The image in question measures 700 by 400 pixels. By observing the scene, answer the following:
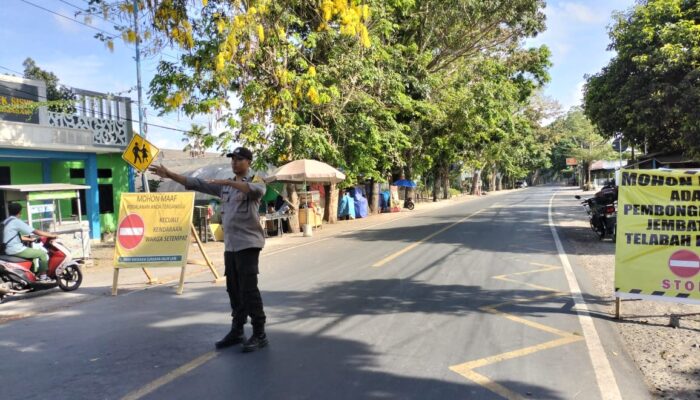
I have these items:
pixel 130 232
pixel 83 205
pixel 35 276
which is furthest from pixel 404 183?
pixel 35 276

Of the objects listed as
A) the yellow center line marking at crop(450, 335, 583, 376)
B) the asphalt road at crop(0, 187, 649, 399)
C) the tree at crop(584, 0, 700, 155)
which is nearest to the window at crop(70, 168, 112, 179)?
the asphalt road at crop(0, 187, 649, 399)

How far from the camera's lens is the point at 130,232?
871cm

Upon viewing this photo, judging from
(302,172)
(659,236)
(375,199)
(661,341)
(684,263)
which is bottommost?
(661,341)

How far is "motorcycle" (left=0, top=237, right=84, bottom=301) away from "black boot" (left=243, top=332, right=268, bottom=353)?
18.0 ft

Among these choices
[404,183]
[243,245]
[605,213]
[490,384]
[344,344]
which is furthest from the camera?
[404,183]

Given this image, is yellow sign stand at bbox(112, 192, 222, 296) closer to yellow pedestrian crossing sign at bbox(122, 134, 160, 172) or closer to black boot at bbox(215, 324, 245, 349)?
yellow pedestrian crossing sign at bbox(122, 134, 160, 172)

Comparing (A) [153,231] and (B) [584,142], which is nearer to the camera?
(A) [153,231]

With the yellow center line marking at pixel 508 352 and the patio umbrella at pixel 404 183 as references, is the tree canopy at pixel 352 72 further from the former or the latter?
the yellow center line marking at pixel 508 352

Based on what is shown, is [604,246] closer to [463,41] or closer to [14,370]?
[14,370]

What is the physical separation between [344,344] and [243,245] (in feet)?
4.82

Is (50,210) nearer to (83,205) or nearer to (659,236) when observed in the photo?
(83,205)

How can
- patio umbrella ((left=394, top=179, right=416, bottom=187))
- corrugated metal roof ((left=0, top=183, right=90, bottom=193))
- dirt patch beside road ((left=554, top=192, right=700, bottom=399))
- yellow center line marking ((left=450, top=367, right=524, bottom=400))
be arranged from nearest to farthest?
yellow center line marking ((left=450, top=367, right=524, bottom=400))
dirt patch beside road ((left=554, top=192, right=700, bottom=399))
corrugated metal roof ((left=0, top=183, right=90, bottom=193))
patio umbrella ((left=394, top=179, right=416, bottom=187))

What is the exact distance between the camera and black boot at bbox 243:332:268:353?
202 inches

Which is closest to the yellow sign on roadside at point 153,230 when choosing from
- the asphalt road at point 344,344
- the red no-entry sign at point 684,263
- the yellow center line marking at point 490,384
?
the asphalt road at point 344,344
